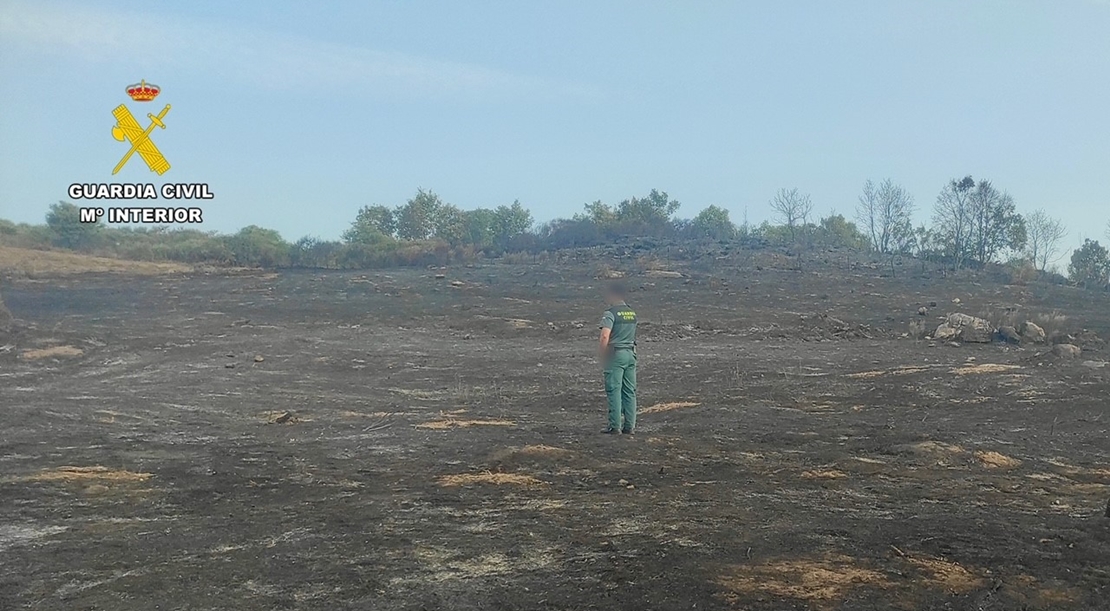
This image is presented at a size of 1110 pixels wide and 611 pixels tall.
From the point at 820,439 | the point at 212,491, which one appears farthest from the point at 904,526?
the point at 212,491

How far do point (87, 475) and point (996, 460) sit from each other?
26.3ft

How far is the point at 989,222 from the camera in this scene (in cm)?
4519

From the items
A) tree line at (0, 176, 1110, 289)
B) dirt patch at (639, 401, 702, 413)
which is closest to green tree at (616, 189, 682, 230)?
tree line at (0, 176, 1110, 289)

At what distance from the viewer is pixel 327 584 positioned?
4.38 metres

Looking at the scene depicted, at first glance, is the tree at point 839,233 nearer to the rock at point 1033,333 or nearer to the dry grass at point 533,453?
the rock at point 1033,333

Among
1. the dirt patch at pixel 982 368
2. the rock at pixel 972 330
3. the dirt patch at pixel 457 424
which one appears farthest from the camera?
the rock at pixel 972 330

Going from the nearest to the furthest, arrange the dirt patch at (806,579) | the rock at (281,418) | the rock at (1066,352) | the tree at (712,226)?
the dirt patch at (806,579) < the rock at (281,418) < the rock at (1066,352) < the tree at (712,226)

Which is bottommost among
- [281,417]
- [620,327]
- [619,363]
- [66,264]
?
[281,417]

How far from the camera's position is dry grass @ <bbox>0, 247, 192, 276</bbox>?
3134cm

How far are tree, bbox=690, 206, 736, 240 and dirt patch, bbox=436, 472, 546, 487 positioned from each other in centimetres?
4501

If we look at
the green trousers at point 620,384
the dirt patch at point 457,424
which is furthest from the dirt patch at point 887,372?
the dirt patch at point 457,424

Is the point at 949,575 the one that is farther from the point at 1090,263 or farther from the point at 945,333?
the point at 1090,263

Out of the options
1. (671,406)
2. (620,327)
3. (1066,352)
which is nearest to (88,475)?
(620,327)

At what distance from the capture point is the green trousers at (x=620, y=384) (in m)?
8.91
